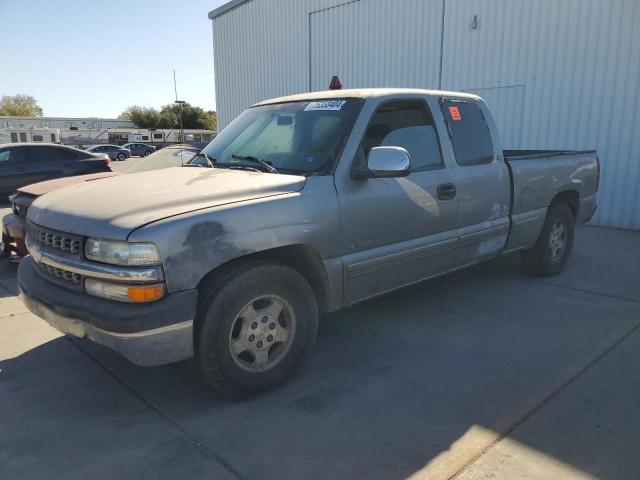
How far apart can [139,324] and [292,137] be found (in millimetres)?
1831

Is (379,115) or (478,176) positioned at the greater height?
(379,115)

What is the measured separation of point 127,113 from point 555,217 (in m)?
93.8

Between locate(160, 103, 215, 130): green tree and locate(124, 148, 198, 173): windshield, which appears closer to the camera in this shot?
locate(124, 148, 198, 173): windshield

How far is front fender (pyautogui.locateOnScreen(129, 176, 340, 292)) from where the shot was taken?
8.70ft

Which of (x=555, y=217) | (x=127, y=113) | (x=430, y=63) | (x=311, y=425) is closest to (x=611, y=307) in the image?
(x=555, y=217)

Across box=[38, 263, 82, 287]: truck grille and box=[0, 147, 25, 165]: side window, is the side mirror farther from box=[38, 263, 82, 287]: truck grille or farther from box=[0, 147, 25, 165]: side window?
box=[0, 147, 25, 165]: side window

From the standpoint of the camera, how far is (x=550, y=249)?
5.61m

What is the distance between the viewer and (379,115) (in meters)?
3.78

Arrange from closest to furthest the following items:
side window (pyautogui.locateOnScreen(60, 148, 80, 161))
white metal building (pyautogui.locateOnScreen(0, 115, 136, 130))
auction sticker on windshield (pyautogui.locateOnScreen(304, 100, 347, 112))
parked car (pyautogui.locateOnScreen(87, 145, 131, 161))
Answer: auction sticker on windshield (pyautogui.locateOnScreen(304, 100, 347, 112)), side window (pyautogui.locateOnScreen(60, 148, 80, 161)), parked car (pyautogui.locateOnScreen(87, 145, 131, 161)), white metal building (pyautogui.locateOnScreen(0, 115, 136, 130))

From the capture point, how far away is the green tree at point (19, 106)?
9894 centimetres

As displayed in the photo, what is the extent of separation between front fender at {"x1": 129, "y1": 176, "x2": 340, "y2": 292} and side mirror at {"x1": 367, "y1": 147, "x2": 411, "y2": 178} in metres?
0.31

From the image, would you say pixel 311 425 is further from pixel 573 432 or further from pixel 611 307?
pixel 611 307

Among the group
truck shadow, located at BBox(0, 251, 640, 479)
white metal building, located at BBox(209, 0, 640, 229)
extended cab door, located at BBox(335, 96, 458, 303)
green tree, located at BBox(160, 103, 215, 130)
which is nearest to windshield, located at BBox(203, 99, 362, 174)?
extended cab door, located at BBox(335, 96, 458, 303)

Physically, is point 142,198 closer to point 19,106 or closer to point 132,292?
point 132,292
